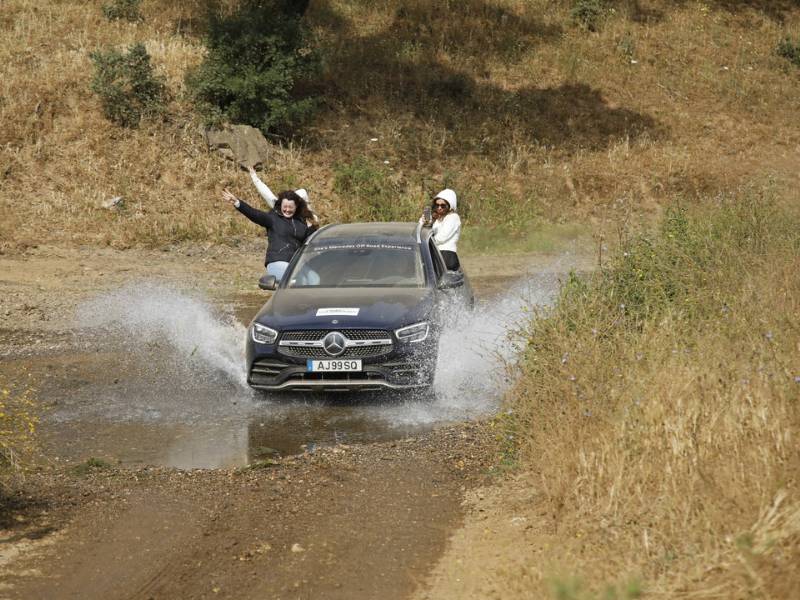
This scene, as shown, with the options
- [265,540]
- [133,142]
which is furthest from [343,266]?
[133,142]

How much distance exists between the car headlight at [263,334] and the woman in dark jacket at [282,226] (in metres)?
2.16

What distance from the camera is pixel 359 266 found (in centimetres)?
997

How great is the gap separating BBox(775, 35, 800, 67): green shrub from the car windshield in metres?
29.1

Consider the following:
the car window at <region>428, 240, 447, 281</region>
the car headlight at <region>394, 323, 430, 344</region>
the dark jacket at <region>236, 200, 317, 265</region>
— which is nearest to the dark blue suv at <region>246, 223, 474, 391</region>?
the car headlight at <region>394, 323, 430, 344</region>

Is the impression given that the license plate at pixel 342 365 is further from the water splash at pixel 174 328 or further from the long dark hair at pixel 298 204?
the long dark hair at pixel 298 204

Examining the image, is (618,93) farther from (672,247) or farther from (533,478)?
(533,478)

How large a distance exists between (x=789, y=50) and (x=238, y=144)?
22464 millimetres

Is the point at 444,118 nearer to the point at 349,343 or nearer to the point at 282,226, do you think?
the point at 282,226

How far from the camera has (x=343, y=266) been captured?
9.98 metres

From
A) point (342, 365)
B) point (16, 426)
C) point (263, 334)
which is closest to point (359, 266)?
point (263, 334)

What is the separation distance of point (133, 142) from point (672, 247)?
1649 centimetres

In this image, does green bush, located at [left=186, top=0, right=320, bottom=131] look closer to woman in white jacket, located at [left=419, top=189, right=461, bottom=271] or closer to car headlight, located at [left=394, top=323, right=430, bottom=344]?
woman in white jacket, located at [left=419, top=189, right=461, bottom=271]

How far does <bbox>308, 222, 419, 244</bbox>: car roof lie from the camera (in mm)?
10383

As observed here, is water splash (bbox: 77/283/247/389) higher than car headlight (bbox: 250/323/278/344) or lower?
lower
